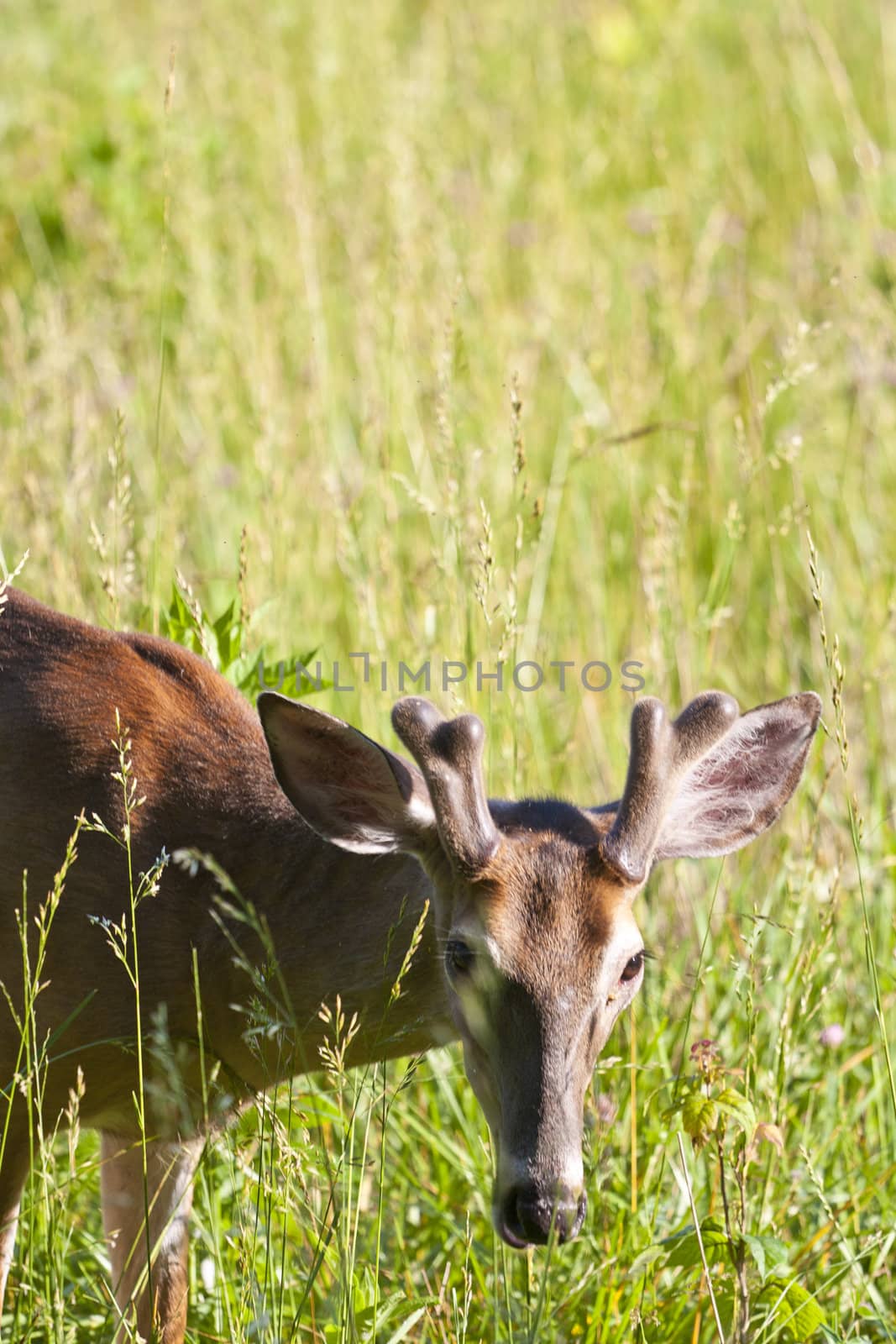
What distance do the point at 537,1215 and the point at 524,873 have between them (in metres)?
0.51

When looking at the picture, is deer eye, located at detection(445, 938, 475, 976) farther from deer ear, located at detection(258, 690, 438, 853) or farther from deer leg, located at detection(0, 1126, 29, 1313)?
deer leg, located at detection(0, 1126, 29, 1313)

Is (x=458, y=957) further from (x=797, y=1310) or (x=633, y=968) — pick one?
(x=797, y=1310)

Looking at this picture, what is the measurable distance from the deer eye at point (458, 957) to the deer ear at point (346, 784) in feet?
0.67

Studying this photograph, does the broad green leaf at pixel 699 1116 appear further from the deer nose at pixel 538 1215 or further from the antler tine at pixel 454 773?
the antler tine at pixel 454 773

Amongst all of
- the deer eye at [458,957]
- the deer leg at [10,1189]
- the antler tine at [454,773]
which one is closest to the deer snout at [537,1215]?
the deer eye at [458,957]

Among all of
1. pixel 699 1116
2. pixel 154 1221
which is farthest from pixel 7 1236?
pixel 699 1116

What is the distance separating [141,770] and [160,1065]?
530 mm

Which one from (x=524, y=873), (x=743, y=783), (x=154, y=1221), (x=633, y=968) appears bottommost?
(x=154, y=1221)

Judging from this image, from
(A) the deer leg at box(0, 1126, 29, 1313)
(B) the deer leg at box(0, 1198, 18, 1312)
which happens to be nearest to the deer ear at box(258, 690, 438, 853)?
(A) the deer leg at box(0, 1126, 29, 1313)

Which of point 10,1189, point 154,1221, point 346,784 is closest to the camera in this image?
point 346,784

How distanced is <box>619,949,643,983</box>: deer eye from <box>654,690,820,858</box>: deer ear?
30cm

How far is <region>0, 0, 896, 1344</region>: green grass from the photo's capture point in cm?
299

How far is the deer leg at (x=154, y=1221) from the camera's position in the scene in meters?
2.98

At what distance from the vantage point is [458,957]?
2.55m
